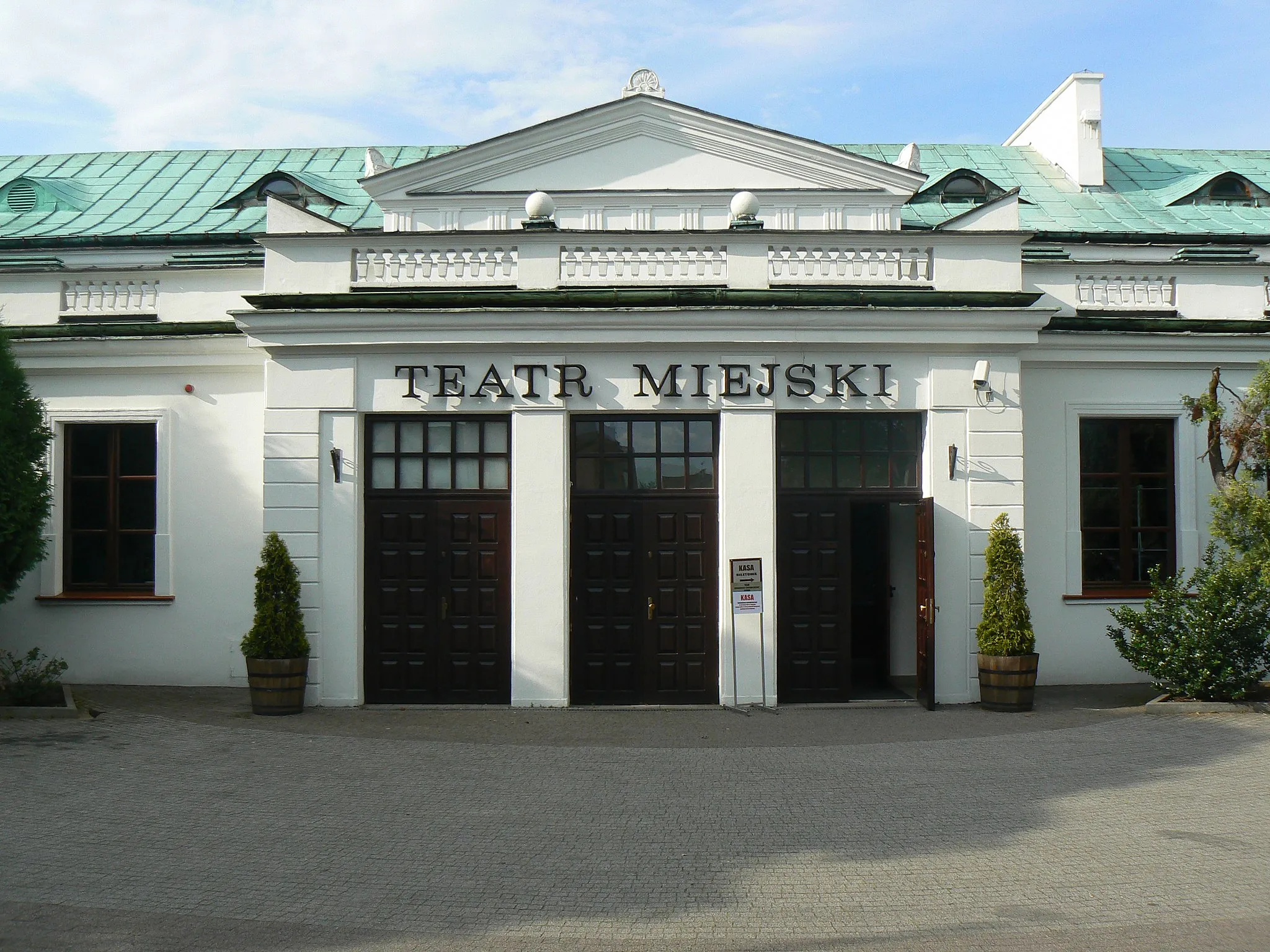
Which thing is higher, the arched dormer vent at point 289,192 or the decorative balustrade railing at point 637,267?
the arched dormer vent at point 289,192

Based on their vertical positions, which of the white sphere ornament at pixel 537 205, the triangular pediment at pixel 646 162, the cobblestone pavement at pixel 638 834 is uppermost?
the triangular pediment at pixel 646 162

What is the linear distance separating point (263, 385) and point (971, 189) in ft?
39.5

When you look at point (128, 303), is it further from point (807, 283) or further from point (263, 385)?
point (807, 283)

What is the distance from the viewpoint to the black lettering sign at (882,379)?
39.0 ft

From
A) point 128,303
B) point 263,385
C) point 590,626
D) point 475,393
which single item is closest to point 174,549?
point 263,385

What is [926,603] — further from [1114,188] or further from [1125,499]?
[1114,188]

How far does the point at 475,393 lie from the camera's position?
11.8m

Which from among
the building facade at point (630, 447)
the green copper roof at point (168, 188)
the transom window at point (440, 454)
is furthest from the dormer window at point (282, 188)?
the transom window at point (440, 454)

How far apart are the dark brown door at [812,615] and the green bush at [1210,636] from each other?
3165 millimetres

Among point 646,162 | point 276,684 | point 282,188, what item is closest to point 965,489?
point 646,162

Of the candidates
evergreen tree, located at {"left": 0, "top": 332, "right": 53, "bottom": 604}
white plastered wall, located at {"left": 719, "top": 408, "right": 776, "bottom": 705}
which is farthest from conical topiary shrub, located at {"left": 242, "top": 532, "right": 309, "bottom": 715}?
white plastered wall, located at {"left": 719, "top": 408, "right": 776, "bottom": 705}

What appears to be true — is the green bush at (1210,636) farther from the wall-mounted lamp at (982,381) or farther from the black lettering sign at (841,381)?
the black lettering sign at (841,381)

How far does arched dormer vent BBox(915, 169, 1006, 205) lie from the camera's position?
1745cm

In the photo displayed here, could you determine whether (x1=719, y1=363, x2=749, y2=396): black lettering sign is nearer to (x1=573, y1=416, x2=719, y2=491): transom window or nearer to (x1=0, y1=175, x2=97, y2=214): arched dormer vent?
(x1=573, y1=416, x2=719, y2=491): transom window
